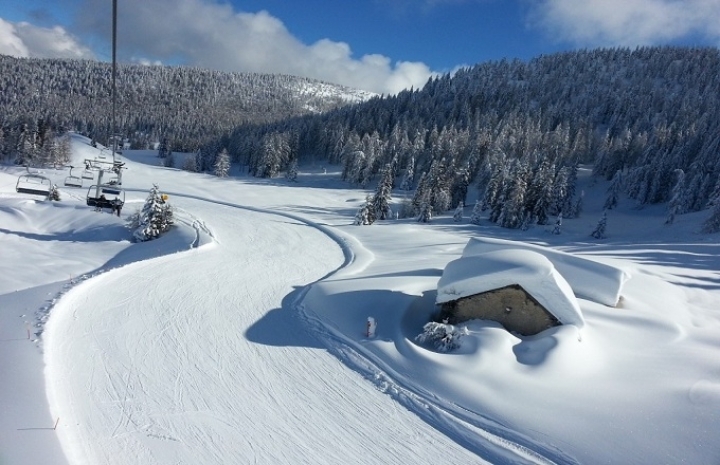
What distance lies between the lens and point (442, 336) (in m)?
10.5

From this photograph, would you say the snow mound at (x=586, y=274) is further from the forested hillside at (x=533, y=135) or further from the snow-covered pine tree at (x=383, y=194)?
the forested hillside at (x=533, y=135)

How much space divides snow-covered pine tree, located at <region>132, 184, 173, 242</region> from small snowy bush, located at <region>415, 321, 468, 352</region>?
73.8 ft

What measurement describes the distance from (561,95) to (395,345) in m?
136

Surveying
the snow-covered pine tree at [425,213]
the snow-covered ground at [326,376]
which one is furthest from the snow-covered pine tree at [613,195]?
the snow-covered ground at [326,376]

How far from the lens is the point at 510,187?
4953 centimetres

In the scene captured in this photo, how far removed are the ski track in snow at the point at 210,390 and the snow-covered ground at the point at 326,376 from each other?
0.04 meters

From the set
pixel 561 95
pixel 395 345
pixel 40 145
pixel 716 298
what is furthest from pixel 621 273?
pixel 561 95

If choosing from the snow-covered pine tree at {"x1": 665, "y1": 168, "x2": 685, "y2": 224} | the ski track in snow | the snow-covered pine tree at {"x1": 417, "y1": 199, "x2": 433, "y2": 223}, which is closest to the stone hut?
the ski track in snow

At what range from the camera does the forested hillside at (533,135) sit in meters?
54.1

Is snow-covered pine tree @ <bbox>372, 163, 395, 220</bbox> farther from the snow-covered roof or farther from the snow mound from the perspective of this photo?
the snow-covered roof

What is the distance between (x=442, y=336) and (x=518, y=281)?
2.71 meters

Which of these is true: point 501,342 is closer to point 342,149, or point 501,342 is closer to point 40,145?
point 342,149

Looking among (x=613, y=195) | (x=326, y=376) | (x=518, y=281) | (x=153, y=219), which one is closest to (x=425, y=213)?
(x=153, y=219)

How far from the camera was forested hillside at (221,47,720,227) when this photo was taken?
178 ft
